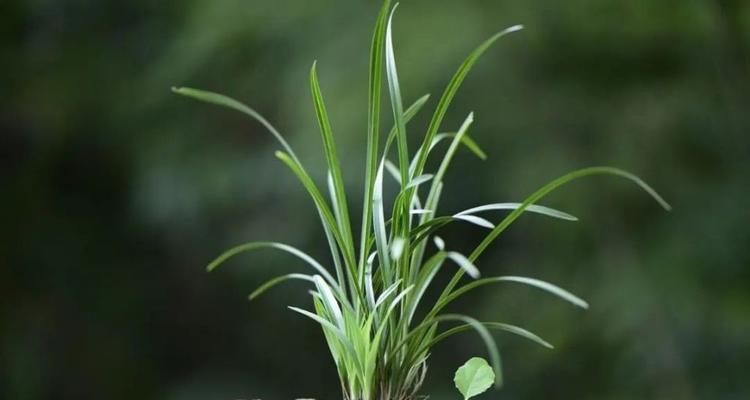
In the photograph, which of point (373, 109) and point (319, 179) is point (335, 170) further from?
point (319, 179)

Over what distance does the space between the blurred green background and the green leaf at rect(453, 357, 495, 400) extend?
1354mm

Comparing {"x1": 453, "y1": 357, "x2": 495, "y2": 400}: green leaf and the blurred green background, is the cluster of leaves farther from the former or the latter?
the blurred green background

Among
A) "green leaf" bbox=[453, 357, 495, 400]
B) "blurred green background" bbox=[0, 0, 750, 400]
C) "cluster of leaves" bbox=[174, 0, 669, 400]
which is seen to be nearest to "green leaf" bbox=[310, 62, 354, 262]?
"cluster of leaves" bbox=[174, 0, 669, 400]

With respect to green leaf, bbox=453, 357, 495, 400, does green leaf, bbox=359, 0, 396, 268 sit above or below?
above

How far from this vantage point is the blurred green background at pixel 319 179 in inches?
76.7

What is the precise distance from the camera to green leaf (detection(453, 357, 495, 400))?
615 millimetres

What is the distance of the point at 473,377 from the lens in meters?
0.62

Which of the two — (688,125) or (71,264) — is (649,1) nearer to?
(688,125)

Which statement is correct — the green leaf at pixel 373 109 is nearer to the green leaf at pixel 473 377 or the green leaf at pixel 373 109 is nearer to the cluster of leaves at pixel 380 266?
the cluster of leaves at pixel 380 266

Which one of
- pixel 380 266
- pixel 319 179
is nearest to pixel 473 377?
pixel 380 266

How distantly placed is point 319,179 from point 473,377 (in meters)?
1.41

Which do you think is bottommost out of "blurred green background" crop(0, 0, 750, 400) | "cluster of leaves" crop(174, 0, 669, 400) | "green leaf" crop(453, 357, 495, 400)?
"blurred green background" crop(0, 0, 750, 400)

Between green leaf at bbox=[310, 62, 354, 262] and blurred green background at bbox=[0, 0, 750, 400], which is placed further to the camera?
blurred green background at bbox=[0, 0, 750, 400]

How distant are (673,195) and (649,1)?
16.5 inches
